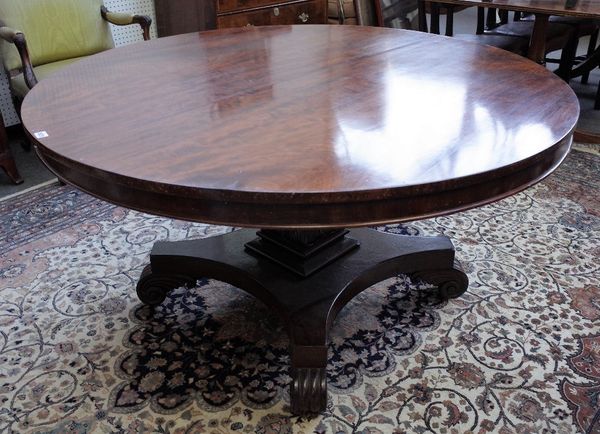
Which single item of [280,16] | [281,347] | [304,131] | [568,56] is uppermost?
[304,131]

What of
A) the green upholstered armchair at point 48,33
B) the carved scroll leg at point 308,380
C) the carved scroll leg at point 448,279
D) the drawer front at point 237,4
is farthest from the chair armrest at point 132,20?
the carved scroll leg at point 308,380

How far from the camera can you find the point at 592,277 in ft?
5.75

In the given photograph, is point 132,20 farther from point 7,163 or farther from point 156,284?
point 156,284

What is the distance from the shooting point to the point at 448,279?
1624mm

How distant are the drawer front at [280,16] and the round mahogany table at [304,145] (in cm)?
105

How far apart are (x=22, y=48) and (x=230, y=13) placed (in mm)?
1016

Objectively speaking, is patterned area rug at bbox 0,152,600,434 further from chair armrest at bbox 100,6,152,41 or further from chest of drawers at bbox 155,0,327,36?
chest of drawers at bbox 155,0,327,36

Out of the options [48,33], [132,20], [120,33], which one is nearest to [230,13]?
[132,20]

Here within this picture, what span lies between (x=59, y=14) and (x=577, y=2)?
7.87 ft

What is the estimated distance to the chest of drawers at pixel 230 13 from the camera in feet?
9.17

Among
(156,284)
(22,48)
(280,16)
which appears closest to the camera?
(156,284)

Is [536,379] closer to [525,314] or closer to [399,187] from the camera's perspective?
[525,314]

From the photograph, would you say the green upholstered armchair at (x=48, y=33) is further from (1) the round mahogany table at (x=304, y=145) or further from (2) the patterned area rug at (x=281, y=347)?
(1) the round mahogany table at (x=304, y=145)

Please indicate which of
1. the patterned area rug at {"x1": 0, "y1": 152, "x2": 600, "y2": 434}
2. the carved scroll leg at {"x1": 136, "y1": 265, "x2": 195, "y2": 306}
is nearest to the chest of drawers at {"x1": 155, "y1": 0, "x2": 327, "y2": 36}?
the patterned area rug at {"x1": 0, "y1": 152, "x2": 600, "y2": 434}
